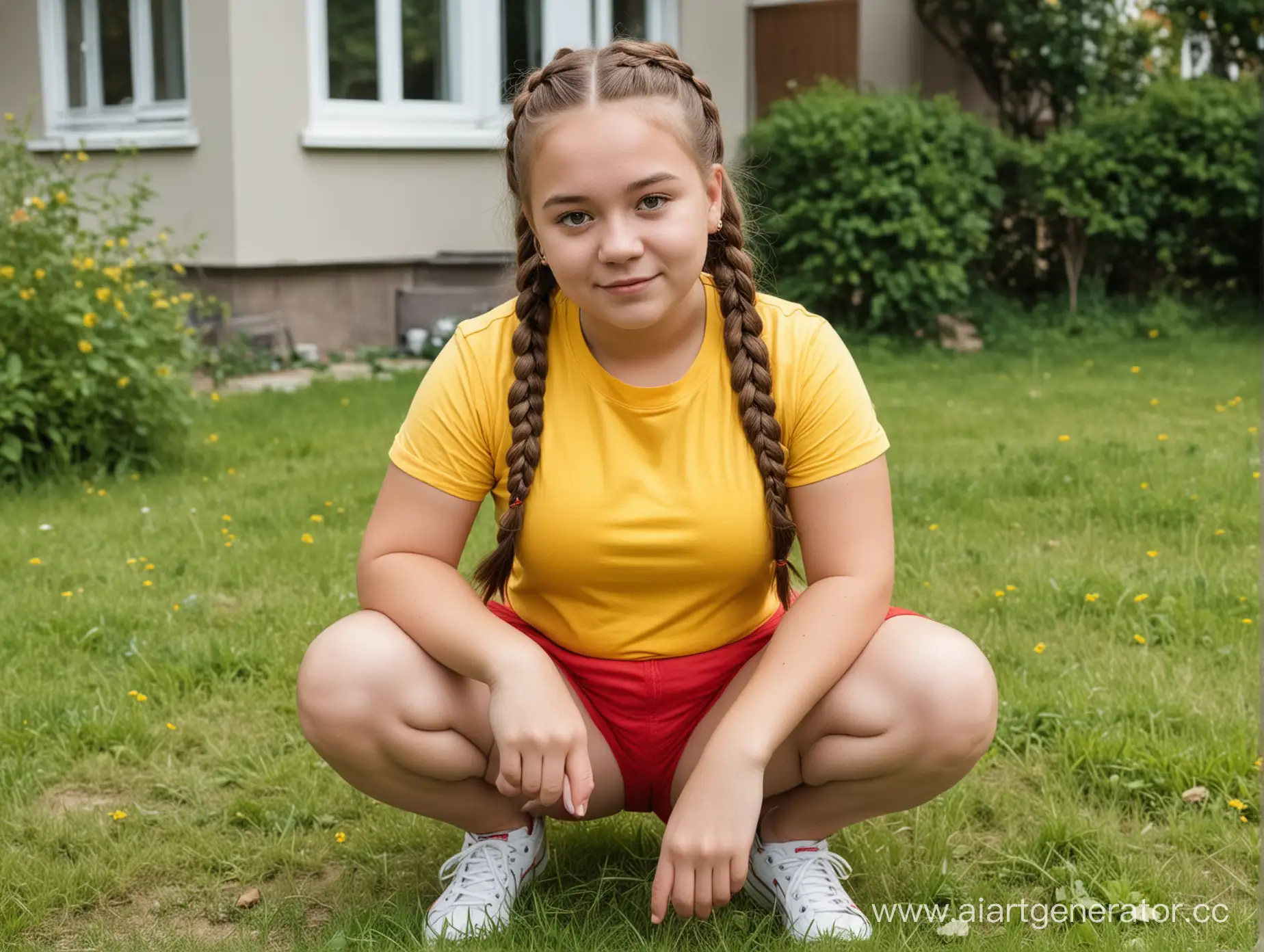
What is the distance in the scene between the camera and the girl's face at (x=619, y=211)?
2025mm

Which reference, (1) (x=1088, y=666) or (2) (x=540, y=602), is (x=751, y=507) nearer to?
(2) (x=540, y=602)

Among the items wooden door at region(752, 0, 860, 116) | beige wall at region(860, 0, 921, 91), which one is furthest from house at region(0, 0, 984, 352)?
beige wall at region(860, 0, 921, 91)

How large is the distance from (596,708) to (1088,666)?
4.78ft

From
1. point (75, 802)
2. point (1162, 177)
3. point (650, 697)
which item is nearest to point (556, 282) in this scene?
point (650, 697)

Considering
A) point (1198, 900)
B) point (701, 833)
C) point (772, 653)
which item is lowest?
point (1198, 900)

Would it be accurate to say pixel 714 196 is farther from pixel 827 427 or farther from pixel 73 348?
pixel 73 348

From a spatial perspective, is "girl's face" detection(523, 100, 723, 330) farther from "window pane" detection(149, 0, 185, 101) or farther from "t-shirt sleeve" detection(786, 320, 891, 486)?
"window pane" detection(149, 0, 185, 101)

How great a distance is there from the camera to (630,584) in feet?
7.32

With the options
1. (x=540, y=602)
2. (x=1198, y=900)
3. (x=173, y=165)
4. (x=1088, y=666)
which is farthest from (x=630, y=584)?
(x=173, y=165)

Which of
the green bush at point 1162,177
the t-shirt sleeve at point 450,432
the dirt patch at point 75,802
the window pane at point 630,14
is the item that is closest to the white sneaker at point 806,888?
the t-shirt sleeve at point 450,432

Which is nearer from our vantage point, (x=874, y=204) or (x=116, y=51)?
(x=874, y=204)

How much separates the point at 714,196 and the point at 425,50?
819 centimetres

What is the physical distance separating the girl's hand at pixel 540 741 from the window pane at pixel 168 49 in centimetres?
824

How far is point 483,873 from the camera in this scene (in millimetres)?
2291
